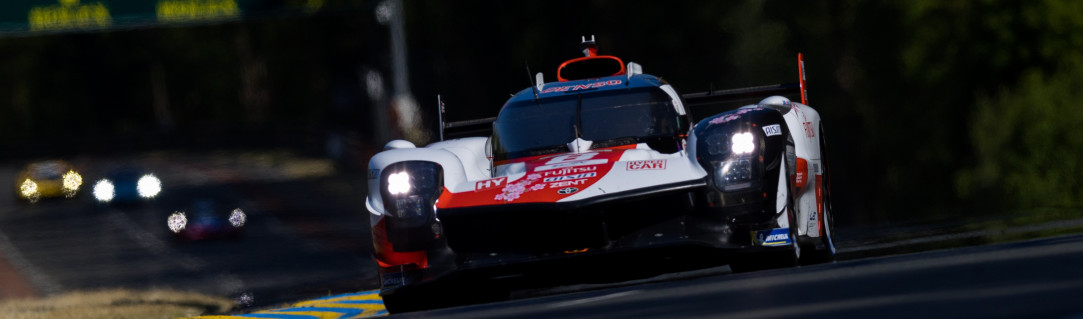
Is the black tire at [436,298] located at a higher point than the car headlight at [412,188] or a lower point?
lower

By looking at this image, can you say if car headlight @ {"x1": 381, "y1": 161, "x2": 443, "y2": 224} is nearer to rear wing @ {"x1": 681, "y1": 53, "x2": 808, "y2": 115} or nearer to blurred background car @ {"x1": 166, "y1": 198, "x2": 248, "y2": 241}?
rear wing @ {"x1": 681, "y1": 53, "x2": 808, "y2": 115}

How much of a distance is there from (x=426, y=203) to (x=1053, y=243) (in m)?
3.04

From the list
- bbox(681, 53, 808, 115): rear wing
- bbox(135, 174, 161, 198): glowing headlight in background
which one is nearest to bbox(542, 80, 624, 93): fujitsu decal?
bbox(681, 53, 808, 115): rear wing

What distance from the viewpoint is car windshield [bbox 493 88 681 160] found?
9.30 m

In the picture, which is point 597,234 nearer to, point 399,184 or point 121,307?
point 399,184

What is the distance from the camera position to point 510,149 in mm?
9422

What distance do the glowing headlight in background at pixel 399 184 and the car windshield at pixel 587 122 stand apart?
1.00m

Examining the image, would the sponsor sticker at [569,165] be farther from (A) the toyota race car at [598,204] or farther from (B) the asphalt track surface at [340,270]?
(B) the asphalt track surface at [340,270]

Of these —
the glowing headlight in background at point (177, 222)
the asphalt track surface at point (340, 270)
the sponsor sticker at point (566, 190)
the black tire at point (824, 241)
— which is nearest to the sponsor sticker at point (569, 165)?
the sponsor sticker at point (566, 190)

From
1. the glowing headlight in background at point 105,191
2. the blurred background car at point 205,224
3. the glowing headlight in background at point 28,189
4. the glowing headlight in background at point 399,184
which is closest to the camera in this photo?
the glowing headlight in background at point 399,184

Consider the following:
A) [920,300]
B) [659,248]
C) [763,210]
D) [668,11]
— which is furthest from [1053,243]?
[668,11]

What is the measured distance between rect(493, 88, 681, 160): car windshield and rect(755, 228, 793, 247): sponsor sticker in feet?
4.06

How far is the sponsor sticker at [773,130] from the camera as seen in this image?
27.1 feet

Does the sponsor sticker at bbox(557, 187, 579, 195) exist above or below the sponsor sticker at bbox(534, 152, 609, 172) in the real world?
below
